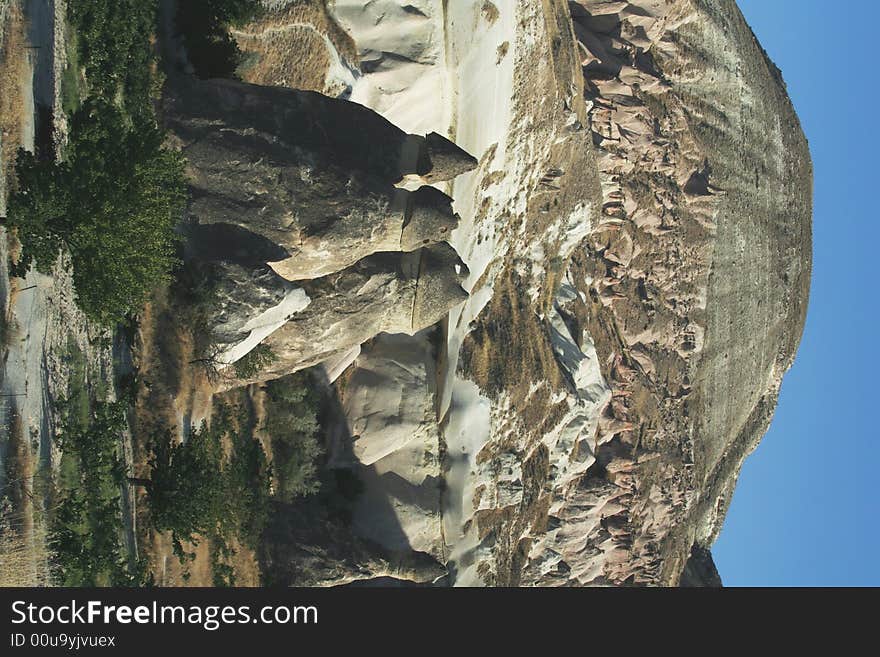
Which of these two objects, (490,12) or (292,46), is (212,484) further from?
(490,12)

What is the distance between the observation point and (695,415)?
4894 centimetres

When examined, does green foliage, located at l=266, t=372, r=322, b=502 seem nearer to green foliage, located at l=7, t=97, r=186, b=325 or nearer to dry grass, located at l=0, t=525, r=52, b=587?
green foliage, located at l=7, t=97, r=186, b=325

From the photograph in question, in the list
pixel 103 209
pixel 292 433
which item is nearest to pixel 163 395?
pixel 292 433

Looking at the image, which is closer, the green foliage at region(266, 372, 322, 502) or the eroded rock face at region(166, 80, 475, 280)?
the eroded rock face at region(166, 80, 475, 280)

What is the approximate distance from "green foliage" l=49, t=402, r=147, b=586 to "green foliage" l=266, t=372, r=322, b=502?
6.97 meters

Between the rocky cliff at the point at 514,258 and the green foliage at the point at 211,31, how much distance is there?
1006 millimetres

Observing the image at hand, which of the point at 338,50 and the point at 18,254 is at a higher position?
the point at 338,50

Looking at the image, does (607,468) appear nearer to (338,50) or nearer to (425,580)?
(425,580)

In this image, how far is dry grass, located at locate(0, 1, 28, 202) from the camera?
653 inches

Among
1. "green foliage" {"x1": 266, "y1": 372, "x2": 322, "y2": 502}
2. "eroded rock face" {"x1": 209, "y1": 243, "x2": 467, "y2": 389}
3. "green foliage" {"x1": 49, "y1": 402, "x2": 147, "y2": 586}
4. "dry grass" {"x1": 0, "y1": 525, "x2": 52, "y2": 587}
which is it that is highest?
"eroded rock face" {"x1": 209, "y1": 243, "x2": 467, "y2": 389}

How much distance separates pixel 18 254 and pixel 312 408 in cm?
1263

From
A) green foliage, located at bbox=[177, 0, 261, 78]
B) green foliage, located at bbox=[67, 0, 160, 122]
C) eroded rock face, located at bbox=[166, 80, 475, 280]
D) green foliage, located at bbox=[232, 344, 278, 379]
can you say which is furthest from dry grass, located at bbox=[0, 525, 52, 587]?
green foliage, located at bbox=[177, 0, 261, 78]

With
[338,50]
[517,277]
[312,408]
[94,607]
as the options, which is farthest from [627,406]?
[94,607]

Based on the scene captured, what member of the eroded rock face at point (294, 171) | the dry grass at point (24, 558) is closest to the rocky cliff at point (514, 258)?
the eroded rock face at point (294, 171)
